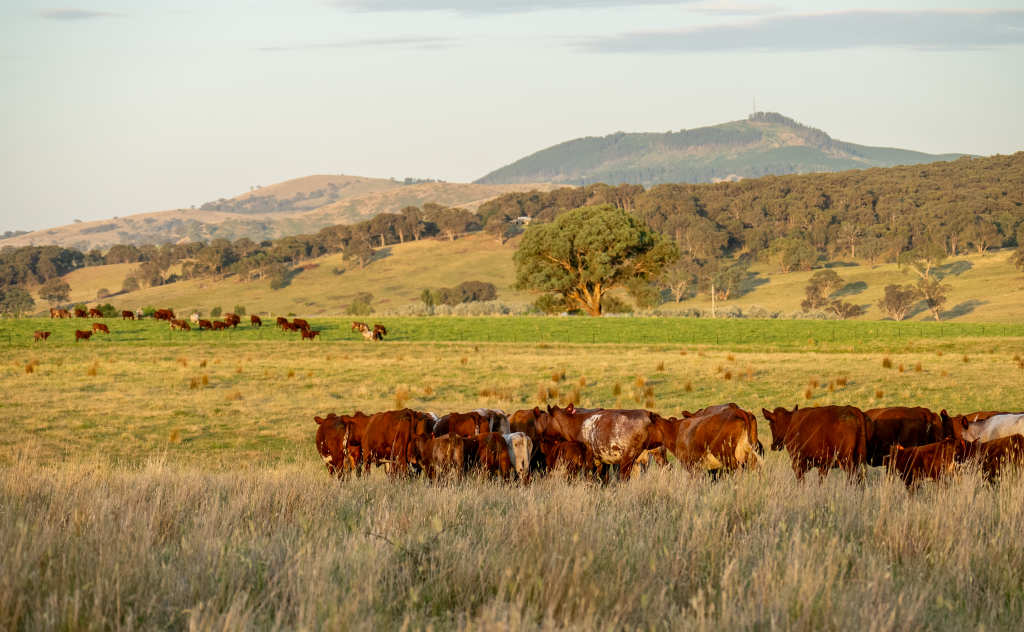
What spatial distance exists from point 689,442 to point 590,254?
192 ft

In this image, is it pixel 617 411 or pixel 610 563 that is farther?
pixel 617 411

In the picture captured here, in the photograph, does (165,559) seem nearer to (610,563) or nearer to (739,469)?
(610,563)

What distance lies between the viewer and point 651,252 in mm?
66688

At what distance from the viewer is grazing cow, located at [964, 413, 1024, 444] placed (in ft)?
29.7

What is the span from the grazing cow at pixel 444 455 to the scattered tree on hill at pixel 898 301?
3561 inches

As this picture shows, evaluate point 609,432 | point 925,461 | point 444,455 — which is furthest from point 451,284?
point 925,461

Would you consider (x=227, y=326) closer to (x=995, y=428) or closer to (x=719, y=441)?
(x=719, y=441)

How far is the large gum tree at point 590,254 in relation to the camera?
6575 centimetres

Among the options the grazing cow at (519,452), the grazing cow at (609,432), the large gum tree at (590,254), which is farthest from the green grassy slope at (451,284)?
the grazing cow at (519,452)

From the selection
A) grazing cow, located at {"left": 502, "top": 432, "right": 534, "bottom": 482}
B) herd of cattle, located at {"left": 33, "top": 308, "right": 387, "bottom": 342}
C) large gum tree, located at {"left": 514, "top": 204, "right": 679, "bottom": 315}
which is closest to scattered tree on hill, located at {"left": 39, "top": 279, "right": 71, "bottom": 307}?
herd of cattle, located at {"left": 33, "top": 308, "right": 387, "bottom": 342}

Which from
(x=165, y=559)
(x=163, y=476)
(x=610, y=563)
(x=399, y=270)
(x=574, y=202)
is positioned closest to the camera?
(x=610, y=563)

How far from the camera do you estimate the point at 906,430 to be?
32.3 ft

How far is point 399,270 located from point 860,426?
122 metres

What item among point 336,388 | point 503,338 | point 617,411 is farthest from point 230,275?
point 617,411
